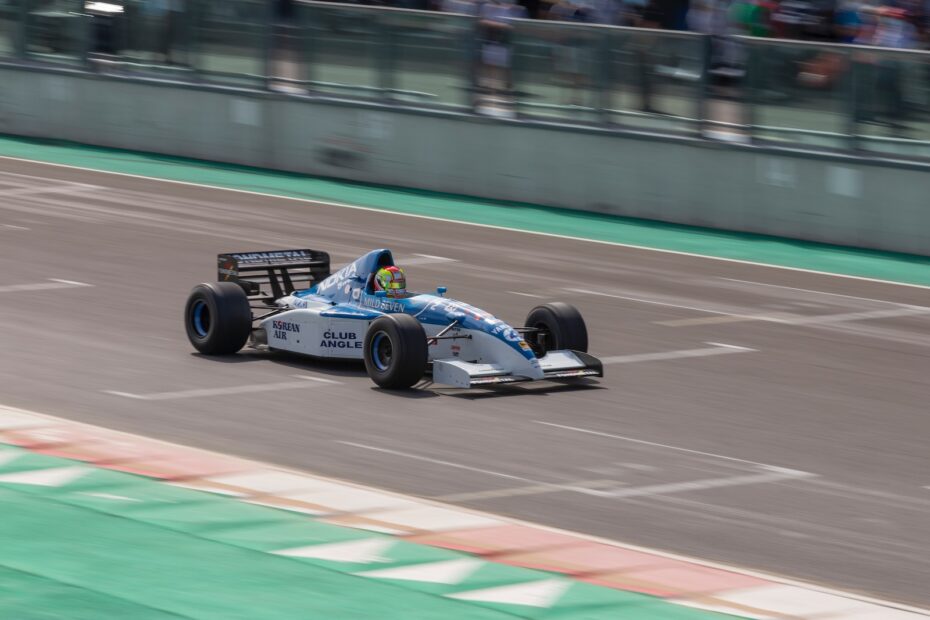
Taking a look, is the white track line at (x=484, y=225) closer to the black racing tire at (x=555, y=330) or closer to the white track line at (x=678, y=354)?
the white track line at (x=678, y=354)

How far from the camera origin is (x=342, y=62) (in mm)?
25500

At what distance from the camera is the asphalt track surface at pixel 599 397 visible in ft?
30.5

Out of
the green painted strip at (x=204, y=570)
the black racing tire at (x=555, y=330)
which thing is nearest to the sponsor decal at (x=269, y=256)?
the black racing tire at (x=555, y=330)

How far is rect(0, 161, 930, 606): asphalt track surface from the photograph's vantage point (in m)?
9.29

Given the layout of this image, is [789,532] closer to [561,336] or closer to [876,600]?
[876,600]

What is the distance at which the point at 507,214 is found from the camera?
22812mm

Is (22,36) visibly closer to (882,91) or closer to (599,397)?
(882,91)

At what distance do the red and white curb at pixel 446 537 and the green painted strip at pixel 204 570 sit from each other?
12 cm

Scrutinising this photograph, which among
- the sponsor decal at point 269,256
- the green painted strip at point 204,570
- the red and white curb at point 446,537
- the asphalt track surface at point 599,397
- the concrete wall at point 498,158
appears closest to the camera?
the green painted strip at point 204,570

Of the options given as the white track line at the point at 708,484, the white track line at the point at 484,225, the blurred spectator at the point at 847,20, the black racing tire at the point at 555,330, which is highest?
the blurred spectator at the point at 847,20

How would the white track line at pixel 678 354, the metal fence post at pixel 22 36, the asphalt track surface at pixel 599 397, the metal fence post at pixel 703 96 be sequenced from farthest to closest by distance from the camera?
the metal fence post at pixel 22 36, the metal fence post at pixel 703 96, the white track line at pixel 678 354, the asphalt track surface at pixel 599 397

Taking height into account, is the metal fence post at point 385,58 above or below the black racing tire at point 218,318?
above

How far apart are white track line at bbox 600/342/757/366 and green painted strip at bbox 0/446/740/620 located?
5.47m

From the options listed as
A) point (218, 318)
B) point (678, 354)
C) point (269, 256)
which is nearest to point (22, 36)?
point (269, 256)
